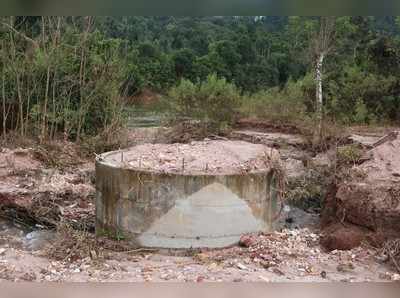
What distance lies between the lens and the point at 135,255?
25.7 ft

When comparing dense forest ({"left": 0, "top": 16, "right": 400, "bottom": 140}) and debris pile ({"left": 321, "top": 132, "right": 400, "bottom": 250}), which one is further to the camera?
dense forest ({"left": 0, "top": 16, "right": 400, "bottom": 140})

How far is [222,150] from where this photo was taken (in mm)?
9078

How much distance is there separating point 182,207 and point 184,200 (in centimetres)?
10

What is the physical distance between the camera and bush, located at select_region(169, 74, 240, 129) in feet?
56.0

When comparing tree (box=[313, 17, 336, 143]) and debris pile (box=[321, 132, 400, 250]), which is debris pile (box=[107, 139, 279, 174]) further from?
tree (box=[313, 17, 336, 143])

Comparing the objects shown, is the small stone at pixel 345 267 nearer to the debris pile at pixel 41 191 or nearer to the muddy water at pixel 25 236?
the muddy water at pixel 25 236

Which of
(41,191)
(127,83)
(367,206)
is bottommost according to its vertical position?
(41,191)

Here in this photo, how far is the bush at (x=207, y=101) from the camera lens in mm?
17062

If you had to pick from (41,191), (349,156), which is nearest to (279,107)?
(349,156)

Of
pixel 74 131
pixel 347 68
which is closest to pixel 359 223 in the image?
pixel 74 131

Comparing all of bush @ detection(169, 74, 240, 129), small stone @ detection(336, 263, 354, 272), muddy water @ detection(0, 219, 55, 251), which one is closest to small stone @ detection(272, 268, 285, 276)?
small stone @ detection(336, 263, 354, 272)

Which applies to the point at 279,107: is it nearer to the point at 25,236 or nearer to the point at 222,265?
the point at 25,236

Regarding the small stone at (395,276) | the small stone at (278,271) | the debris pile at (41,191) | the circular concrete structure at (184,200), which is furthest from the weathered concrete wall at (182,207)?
the small stone at (395,276)

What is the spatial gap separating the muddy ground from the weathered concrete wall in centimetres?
A: 20
